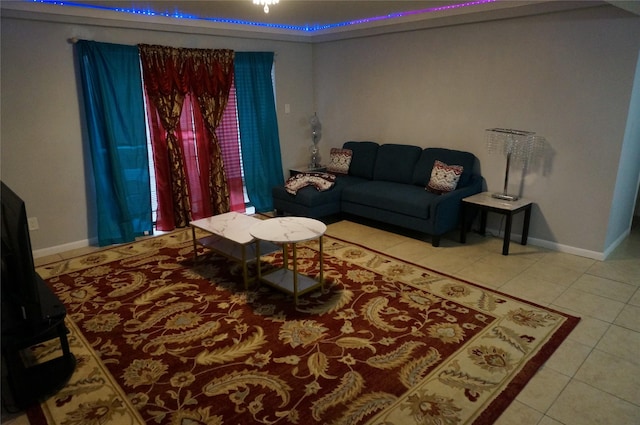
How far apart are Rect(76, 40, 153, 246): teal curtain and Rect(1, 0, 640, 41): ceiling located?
34 centimetres

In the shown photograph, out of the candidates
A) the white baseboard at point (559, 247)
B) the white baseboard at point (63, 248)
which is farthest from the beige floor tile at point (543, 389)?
the white baseboard at point (63, 248)

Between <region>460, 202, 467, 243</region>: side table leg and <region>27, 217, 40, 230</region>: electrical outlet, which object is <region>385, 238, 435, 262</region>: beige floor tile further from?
<region>27, 217, 40, 230</region>: electrical outlet

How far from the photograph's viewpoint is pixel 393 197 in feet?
13.8

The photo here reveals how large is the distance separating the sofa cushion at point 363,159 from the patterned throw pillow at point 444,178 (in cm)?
99

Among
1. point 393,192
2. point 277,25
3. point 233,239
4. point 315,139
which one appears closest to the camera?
point 233,239

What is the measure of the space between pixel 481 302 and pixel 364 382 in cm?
125

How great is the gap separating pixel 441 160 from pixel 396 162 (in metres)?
0.56

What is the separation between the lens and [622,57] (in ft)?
10.8

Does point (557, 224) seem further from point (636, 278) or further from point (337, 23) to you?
point (337, 23)

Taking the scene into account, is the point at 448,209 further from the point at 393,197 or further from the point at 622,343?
the point at 622,343

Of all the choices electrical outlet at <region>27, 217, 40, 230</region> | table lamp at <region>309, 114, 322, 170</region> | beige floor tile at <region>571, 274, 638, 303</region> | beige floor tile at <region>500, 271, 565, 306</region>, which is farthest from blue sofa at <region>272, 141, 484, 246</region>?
electrical outlet at <region>27, 217, 40, 230</region>

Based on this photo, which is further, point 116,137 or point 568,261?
point 116,137

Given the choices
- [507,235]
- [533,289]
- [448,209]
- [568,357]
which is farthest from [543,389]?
[448,209]

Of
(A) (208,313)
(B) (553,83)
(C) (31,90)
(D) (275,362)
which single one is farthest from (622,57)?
(C) (31,90)
